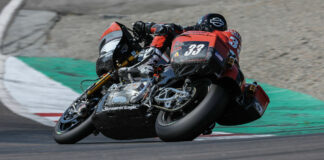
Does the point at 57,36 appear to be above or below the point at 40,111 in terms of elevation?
below

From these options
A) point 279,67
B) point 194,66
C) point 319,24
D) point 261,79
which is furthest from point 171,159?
point 319,24

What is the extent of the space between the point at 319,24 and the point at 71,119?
29.4ft

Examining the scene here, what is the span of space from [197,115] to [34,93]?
223 inches

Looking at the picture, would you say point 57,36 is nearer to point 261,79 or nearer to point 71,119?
point 261,79

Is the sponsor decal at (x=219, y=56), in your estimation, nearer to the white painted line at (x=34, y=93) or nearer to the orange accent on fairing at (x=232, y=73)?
the orange accent on fairing at (x=232, y=73)

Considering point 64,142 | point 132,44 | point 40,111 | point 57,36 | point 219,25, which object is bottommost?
point 57,36

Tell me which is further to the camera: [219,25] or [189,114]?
[219,25]

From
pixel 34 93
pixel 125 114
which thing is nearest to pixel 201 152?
pixel 125 114

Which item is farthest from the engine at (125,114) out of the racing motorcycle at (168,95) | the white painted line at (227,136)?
the white painted line at (227,136)

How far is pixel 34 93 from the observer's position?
30.6 ft

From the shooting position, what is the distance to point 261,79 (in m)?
10.7

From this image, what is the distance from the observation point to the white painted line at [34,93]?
8.18 meters

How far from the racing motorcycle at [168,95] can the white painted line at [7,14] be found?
881cm

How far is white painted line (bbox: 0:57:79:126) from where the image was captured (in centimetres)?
818
